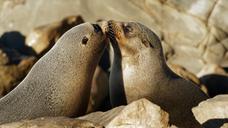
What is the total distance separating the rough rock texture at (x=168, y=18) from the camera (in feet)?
43.0

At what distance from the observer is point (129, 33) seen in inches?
355

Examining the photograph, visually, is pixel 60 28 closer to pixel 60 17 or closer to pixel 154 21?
pixel 60 17

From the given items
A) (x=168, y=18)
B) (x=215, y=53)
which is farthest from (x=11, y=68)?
(x=215, y=53)

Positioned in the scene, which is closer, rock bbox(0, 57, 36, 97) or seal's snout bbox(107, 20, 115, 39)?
seal's snout bbox(107, 20, 115, 39)

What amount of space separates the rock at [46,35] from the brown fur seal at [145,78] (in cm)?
397

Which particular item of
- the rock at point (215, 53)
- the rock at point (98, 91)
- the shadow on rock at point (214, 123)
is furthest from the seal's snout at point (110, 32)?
the rock at point (215, 53)

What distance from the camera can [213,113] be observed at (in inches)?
295

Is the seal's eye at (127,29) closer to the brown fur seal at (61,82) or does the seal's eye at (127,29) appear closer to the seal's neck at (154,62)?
the seal's neck at (154,62)

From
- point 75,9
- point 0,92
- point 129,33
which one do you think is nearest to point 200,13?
point 75,9

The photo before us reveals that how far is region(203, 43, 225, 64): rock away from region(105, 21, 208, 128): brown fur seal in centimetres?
435

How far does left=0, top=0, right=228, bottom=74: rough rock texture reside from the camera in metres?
13.1

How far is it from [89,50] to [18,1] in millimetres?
6314

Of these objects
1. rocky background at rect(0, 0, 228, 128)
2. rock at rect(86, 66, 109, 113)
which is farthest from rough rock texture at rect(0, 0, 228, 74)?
rock at rect(86, 66, 109, 113)

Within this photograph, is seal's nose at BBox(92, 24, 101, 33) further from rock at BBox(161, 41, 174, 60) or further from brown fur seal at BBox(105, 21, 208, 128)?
rock at BBox(161, 41, 174, 60)
